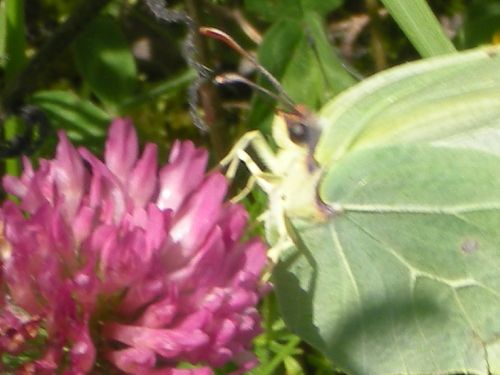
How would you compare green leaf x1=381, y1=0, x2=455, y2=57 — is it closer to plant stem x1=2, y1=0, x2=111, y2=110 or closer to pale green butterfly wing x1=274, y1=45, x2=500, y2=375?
pale green butterfly wing x1=274, y1=45, x2=500, y2=375

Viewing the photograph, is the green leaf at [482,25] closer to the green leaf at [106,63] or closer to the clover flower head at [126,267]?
the green leaf at [106,63]

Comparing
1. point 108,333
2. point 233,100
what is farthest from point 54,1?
point 108,333

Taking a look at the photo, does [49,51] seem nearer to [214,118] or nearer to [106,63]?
[106,63]

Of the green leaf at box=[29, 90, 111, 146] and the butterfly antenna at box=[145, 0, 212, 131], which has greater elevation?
the butterfly antenna at box=[145, 0, 212, 131]

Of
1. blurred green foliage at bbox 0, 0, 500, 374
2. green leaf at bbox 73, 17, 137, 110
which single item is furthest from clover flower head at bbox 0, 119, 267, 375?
green leaf at bbox 73, 17, 137, 110

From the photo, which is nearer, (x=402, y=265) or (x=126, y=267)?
(x=126, y=267)

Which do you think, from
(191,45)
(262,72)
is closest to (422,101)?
(262,72)

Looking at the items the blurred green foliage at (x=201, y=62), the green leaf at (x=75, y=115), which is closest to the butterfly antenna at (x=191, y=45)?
the blurred green foliage at (x=201, y=62)
